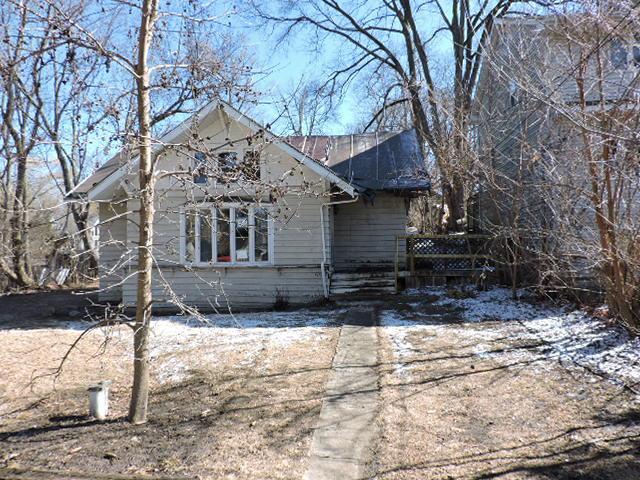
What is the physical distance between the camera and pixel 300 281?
1225cm

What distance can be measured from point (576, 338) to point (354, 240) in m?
7.56

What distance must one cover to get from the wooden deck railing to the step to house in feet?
1.97

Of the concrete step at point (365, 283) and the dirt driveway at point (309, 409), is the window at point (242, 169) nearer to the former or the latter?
the dirt driveway at point (309, 409)

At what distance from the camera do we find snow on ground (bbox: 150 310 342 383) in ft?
23.2

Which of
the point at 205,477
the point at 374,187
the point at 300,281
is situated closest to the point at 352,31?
the point at 374,187

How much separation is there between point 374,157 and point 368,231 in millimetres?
2206

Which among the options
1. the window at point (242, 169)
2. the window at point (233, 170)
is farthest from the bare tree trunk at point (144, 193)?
the window at point (242, 169)

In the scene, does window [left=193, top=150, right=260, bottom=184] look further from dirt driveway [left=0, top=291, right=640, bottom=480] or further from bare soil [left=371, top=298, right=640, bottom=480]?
bare soil [left=371, top=298, right=640, bottom=480]

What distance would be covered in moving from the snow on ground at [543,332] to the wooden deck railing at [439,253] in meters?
2.10

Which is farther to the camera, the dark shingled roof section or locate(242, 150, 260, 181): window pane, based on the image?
the dark shingled roof section

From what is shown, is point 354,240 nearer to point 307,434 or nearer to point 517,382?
point 517,382

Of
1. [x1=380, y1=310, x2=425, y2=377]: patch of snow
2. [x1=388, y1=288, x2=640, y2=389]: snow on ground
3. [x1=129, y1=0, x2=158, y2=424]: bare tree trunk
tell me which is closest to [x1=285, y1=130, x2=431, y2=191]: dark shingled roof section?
[x1=388, y1=288, x2=640, y2=389]: snow on ground

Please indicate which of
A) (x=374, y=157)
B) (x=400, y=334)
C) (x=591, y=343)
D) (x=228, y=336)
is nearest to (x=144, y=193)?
(x=228, y=336)

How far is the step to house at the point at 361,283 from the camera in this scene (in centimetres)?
1229
